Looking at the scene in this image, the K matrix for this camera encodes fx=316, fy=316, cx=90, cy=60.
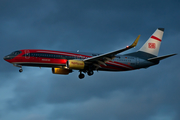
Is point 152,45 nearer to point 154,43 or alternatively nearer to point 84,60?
point 154,43

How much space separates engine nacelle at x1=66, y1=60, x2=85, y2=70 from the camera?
5508 centimetres

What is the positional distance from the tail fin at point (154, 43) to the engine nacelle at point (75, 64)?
Answer: 52.0 ft

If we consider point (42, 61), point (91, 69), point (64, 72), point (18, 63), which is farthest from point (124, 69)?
point (18, 63)

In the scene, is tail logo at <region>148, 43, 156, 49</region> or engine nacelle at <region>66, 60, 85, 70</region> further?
tail logo at <region>148, 43, 156, 49</region>

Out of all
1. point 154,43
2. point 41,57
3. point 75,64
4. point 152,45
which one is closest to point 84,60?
point 75,64

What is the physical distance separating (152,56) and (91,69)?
14.7 metres

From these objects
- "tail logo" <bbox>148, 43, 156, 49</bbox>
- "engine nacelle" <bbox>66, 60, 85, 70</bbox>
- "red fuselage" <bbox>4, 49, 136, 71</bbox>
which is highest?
"tail logo" <bbox>148, 43, 156, 49</bbox>

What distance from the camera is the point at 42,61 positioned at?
5519 centimetres

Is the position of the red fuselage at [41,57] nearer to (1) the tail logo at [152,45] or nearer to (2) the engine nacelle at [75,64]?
(2) the engine nacelle at [75,64]

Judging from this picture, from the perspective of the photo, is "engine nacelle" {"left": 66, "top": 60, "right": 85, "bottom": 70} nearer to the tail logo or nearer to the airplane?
the airplane

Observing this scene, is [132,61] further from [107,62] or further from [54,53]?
[54,53]

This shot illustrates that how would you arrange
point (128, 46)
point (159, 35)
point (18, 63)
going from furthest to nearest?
point (159, 35) < point (18, 63) < point (128, 46)

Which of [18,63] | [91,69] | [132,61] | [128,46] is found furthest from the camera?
[132,61]

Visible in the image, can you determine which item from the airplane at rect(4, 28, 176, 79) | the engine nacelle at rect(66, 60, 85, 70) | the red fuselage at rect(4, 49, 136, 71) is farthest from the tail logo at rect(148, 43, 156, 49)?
the engine nacelle at rect(66, 60, 85, 70)
